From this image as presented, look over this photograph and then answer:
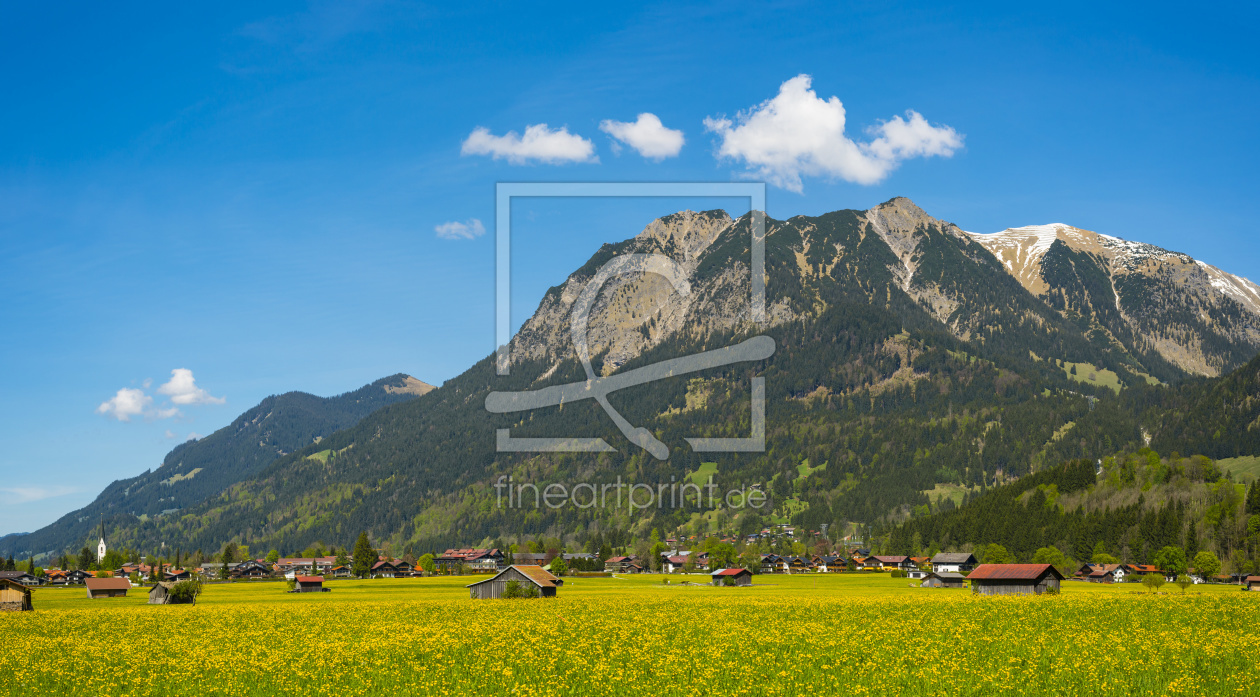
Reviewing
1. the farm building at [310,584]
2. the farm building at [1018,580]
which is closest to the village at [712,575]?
the farm building at [310,584]

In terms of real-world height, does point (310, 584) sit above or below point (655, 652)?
below

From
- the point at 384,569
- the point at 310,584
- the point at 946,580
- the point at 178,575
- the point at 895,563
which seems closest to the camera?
the point at 310,584

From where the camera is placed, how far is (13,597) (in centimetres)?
8612

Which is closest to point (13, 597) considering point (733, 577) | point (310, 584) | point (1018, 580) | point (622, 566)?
point (310, 584)

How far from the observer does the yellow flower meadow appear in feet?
115

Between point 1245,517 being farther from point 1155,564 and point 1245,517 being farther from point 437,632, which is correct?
point 437,632

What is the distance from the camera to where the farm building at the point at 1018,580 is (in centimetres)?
9382

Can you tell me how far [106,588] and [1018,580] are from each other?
373 feet

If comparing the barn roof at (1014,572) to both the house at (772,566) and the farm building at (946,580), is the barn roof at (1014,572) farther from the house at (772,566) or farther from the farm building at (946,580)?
the house at (772,566)

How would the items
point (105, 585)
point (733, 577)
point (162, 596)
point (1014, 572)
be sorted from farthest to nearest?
point (733, 577) → point (105, 585) → point (162, 596) → point (1014, 572)

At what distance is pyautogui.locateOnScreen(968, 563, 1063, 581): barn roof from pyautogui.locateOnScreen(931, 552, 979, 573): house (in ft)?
212

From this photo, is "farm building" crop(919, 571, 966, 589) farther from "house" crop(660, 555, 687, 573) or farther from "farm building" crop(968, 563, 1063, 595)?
"house" crop(660, 555, 687, 573)

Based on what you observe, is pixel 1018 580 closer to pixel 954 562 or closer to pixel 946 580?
pixel 946 580

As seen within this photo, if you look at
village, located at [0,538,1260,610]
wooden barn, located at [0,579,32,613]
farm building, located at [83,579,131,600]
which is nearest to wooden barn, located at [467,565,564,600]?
village, located at [0,538,1260,610]
